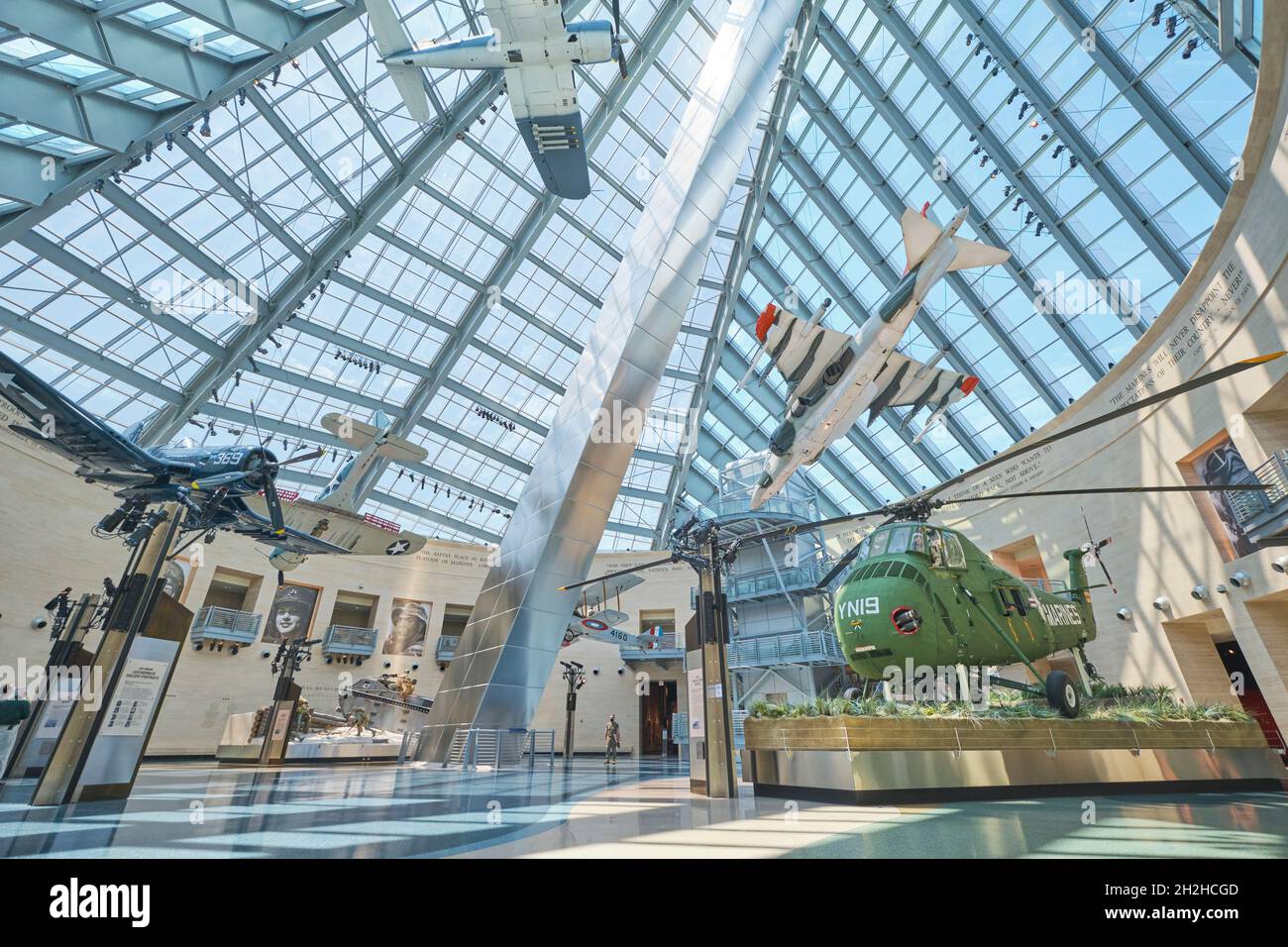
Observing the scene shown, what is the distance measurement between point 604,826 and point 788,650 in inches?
801

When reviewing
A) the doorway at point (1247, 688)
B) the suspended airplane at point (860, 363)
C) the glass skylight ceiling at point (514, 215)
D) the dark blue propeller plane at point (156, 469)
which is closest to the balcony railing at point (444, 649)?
the glass skylight ceiling at point (514, 215)

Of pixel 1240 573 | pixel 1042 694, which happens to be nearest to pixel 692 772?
pixel 1042 694

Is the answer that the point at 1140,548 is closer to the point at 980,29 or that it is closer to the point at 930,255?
the point at 930,255

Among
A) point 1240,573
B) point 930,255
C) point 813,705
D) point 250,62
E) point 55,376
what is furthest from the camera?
point 55,376

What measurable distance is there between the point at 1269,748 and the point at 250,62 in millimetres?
24297

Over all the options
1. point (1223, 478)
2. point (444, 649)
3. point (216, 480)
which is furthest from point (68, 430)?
point (1223, 478)

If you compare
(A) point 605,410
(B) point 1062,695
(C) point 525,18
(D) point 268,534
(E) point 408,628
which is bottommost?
(B) point 1062,695

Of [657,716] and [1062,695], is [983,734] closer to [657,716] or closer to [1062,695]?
[1062,695]

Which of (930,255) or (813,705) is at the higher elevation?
(930,255)

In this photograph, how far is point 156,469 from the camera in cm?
1254

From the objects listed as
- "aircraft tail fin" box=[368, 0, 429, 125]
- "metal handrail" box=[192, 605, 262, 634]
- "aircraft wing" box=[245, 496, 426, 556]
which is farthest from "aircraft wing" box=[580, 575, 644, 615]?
"aircraft tail fin" box=[368, 0, 429, 125]

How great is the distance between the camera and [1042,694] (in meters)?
10.8

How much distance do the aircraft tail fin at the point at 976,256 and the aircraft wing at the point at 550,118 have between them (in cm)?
994

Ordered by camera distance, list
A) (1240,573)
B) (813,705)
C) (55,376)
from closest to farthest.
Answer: (813,705) → (1240,573) → (55,376)
